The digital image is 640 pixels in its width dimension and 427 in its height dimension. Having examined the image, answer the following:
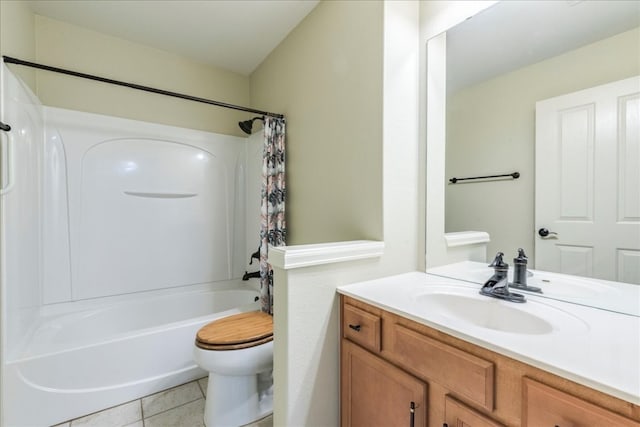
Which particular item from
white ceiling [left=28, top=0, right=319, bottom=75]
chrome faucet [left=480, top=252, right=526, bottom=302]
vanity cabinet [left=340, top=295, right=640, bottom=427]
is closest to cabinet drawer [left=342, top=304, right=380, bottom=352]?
vanity cabinet [left=340, top=295, right=640, bottom=427]

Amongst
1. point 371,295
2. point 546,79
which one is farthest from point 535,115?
point 371,295

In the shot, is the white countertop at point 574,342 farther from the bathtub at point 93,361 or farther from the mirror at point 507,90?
the bathtub at point 93,361

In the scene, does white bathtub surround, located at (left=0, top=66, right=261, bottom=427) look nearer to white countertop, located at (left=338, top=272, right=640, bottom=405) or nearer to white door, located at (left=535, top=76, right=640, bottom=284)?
white countertop, located at (left=338, top=272, right=640, bottom=405)

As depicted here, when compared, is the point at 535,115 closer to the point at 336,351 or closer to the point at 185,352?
the point at 336,351

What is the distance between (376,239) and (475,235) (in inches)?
18.6

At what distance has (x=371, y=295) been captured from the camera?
1.12 metres

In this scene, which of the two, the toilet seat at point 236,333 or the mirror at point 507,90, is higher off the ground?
the mirror at point 507,90

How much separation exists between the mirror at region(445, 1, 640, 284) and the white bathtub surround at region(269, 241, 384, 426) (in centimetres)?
64

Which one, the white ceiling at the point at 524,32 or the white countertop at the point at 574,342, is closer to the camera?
the white countertop at the point at 574,342

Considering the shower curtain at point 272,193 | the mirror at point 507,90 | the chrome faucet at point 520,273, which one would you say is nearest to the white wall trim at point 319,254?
the mirror at point 507,90

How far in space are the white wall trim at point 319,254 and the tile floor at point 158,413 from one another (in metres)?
1.07

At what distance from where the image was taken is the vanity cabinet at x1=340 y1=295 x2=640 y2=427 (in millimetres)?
596

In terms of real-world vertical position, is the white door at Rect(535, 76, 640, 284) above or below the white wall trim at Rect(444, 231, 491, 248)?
above

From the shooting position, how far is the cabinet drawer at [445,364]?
2.40 ft
